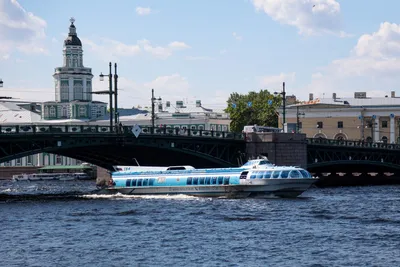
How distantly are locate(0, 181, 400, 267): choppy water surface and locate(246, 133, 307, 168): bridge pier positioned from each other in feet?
58.9

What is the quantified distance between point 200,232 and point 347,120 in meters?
90.3

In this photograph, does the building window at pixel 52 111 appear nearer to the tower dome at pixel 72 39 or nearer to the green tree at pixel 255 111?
the tower dome at pixel 72 39

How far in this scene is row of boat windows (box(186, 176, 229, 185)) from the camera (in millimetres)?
71938

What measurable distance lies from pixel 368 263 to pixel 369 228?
11.6m

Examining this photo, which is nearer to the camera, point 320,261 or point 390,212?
point 320,261

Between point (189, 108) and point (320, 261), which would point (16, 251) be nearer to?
point (320, 261)

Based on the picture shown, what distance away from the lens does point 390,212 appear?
6228 cm

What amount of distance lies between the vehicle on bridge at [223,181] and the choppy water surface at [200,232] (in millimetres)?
1274

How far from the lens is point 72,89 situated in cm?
17025

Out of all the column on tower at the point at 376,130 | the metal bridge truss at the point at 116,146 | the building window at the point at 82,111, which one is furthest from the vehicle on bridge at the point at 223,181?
the building window at the point at 82,111

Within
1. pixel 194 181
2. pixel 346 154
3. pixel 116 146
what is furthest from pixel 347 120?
pixel 194 181

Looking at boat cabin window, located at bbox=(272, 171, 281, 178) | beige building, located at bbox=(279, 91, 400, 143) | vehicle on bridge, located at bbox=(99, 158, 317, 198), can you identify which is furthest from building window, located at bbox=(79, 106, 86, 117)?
boat cabin window, located at bbox=(272, 171, 281, 178)

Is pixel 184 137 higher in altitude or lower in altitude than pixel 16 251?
higher

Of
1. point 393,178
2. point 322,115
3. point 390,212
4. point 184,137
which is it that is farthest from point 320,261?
point 322,115
